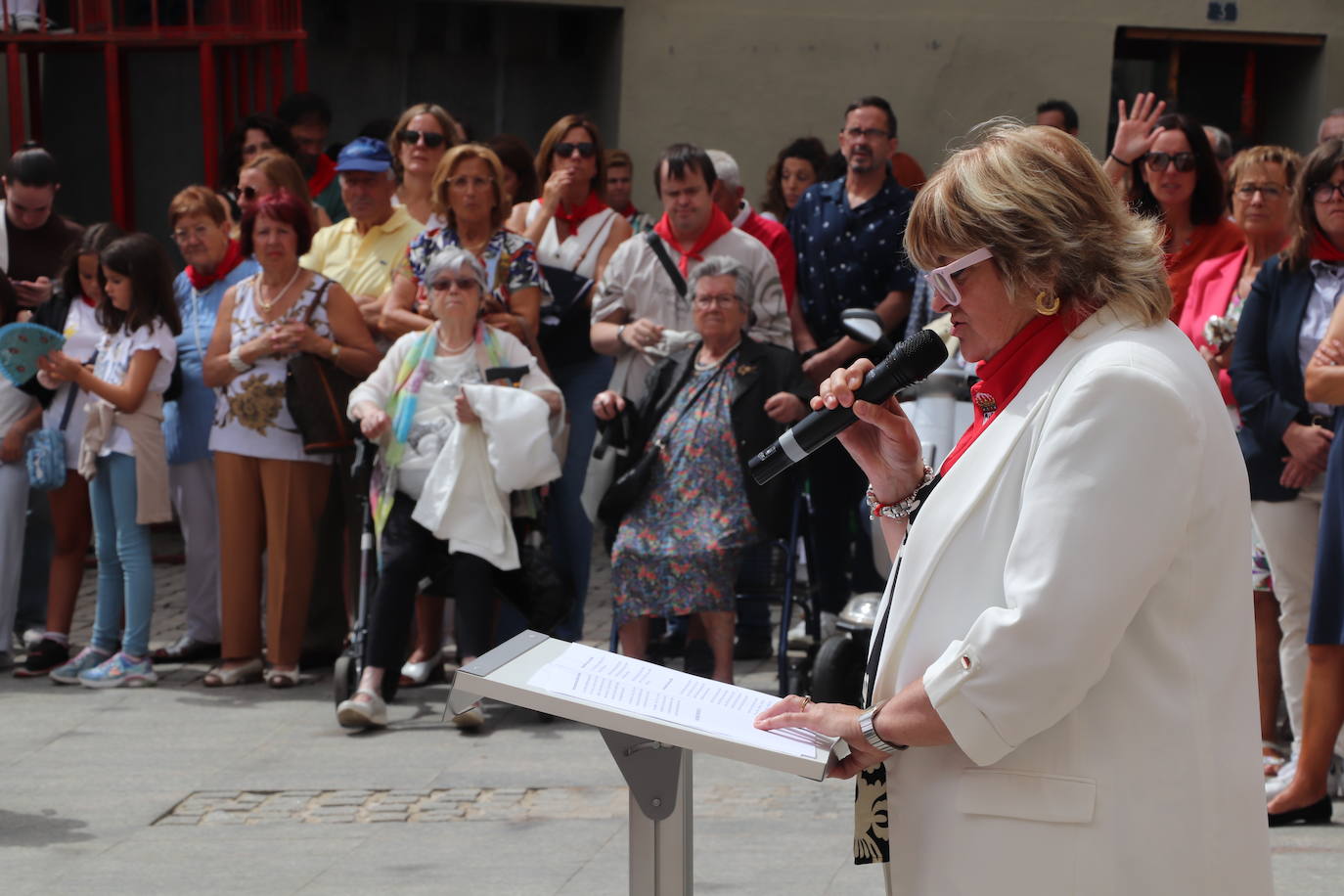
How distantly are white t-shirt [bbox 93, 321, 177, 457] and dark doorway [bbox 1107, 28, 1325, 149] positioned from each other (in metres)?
7.78

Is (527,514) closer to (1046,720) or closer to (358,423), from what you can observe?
(358,423)

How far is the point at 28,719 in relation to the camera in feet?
22.3

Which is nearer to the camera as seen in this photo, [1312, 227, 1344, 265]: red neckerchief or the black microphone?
the black microphone

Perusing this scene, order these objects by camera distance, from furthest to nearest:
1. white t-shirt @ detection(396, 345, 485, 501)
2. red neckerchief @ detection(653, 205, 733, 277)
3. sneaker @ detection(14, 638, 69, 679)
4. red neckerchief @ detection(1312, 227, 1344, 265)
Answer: sneaker @ detection(14, 638, 69, 679) → red neckerchief @ detection(653, 205, 733, 277) → white t-shirt @ detection(396, 345, 485, 501) → red neckerchief @ detection(1312, 227, 1344, 265)

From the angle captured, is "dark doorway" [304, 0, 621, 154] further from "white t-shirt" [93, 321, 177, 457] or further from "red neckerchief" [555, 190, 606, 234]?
"white t-shirt" [93, 321, 177, 457]

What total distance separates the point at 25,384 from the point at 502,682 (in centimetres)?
578

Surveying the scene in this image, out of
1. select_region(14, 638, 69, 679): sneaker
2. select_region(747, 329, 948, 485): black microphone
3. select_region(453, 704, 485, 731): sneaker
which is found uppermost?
select_region(747, 329, 948, 485): black microphone

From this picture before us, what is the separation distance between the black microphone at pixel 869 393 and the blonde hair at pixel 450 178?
4.52 meters

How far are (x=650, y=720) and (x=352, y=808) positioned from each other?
341 cm

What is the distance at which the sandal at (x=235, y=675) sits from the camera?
7324 millimetres

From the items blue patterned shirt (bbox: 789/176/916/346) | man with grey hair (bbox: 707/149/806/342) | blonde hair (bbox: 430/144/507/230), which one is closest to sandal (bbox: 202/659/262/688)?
blonde hair (bbox: 430/144/507/230)

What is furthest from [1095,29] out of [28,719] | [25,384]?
[28,719]

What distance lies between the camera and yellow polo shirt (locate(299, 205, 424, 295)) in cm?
769

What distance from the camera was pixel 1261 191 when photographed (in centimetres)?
586
